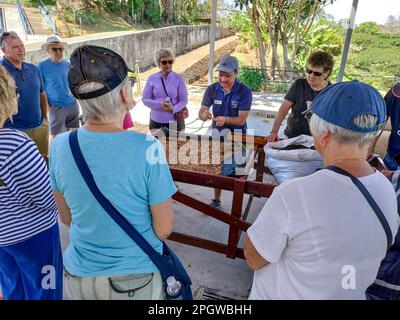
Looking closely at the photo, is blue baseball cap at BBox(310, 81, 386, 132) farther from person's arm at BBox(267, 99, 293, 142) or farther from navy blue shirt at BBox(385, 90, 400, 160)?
person's arm at BBox(267, 99, 293, 142)

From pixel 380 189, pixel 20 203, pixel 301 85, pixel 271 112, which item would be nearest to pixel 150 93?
pixel 301 85

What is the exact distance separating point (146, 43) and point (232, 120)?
13.8 metres

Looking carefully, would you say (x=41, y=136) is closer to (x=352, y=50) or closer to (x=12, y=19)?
(x=12, y=19)

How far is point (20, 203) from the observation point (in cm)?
139

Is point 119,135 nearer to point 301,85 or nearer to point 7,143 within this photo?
point 7,143

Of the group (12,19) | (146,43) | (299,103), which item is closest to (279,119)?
(299,103)

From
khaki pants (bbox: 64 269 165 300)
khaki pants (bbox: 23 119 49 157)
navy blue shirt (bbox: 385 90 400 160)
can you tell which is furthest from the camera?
khaki pants (bbox: 23 119 49 157)

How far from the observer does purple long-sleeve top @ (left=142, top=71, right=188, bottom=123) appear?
132 inches

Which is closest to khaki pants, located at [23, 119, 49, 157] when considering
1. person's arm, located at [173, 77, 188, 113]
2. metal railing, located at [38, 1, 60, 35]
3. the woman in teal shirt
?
person's arm, located at [173, 77, 188, 113]

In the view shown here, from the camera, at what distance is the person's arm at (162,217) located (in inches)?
43.8

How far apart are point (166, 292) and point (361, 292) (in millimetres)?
689

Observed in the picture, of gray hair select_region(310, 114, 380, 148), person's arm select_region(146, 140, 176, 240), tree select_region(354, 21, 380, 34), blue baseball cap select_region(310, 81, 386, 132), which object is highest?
tree select_region(354, 21, 380, 34)

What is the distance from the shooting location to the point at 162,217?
1136 millimetres

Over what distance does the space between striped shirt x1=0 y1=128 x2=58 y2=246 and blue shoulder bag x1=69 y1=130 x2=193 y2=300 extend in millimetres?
350
